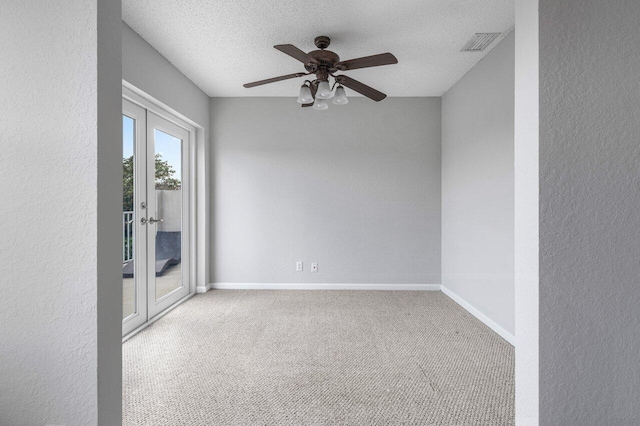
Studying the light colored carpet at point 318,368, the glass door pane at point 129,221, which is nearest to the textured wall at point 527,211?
the light colored carpet at point 318,368

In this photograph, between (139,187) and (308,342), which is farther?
(139,187)

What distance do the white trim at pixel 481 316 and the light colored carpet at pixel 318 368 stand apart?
58 mm

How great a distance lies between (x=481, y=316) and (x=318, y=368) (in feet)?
5.95

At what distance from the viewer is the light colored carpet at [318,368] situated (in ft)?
5.47

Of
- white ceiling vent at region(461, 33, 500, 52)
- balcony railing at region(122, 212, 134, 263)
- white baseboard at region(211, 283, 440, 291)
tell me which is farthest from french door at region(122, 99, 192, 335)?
white ceiling vent at region(461, 33, 500, 52)

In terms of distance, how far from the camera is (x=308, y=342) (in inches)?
99.6

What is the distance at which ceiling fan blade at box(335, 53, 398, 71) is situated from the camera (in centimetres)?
215

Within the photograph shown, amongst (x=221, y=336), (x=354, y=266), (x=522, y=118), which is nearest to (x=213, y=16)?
(x=522, y=118)

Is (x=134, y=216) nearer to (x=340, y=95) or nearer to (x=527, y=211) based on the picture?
(x=340, y=95)

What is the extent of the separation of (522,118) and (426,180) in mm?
3043

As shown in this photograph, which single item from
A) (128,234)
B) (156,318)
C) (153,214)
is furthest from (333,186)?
(156,318)

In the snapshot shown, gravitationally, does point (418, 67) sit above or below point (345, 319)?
above

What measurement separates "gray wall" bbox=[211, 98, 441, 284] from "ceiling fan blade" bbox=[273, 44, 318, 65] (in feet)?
5.72
